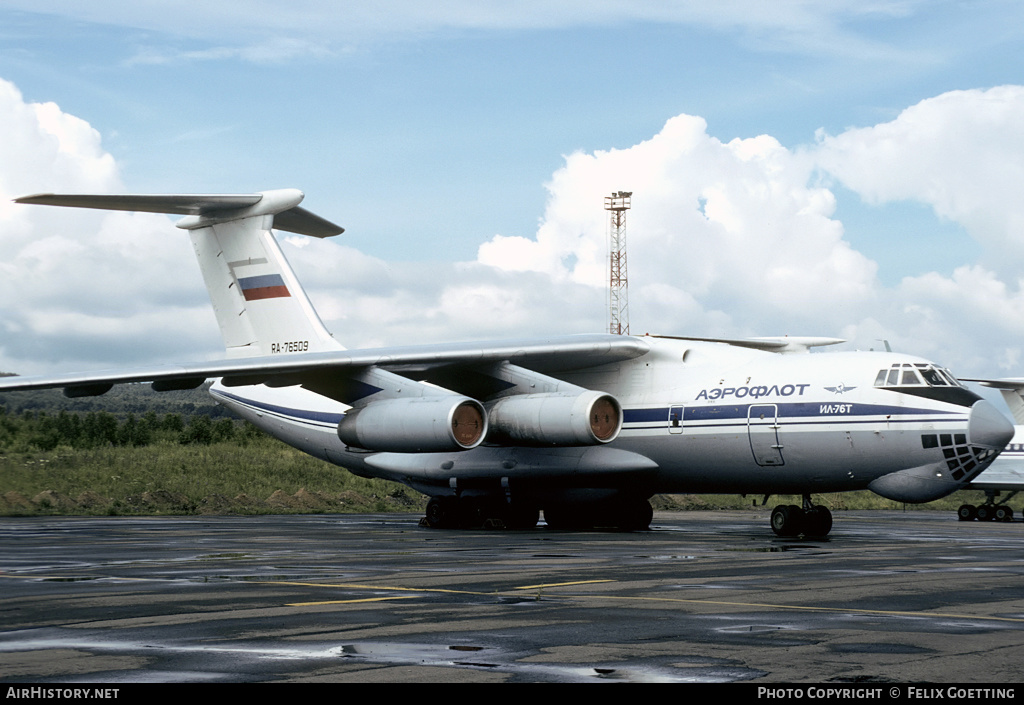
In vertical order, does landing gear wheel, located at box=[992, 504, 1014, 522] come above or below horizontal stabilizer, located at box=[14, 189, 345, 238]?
below

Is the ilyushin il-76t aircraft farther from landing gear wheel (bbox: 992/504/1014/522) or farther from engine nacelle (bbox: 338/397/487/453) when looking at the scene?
landing gear wheel (bbox: 992/504/1014/522)

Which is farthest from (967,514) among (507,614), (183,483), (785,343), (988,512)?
(507,614)

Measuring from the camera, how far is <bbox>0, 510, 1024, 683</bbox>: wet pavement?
18.8 feet

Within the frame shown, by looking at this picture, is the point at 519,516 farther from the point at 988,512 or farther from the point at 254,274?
the point at 988,512

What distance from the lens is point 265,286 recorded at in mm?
24375

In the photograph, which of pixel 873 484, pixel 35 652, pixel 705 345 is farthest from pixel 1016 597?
pixel 705 345

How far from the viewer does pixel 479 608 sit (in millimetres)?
8297

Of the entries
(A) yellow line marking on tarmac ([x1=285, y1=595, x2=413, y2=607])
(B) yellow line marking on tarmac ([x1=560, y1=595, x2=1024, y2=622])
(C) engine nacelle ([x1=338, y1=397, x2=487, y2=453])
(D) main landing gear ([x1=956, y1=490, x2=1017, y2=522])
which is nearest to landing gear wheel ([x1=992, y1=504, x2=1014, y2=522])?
(D) main landing gear ([x1=956, y1=490, x2=1017, y2=522])

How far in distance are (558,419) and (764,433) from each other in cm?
335


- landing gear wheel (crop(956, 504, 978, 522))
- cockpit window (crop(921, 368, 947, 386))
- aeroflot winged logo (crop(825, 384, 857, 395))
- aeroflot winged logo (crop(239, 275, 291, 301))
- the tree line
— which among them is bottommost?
landing gear wheel (crop(956, 504, 978, 522))

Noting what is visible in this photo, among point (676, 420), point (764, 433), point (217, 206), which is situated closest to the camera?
point (764, 433)

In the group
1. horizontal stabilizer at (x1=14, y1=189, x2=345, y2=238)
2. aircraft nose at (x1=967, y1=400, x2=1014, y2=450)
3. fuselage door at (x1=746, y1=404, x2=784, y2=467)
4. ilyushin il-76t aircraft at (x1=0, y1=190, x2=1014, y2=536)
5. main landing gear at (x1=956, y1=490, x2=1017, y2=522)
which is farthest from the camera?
main landing gear at (x1=956, y1=490, x2=1017, y2=522)

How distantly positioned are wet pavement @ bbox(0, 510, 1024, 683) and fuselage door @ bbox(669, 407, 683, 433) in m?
4.60
